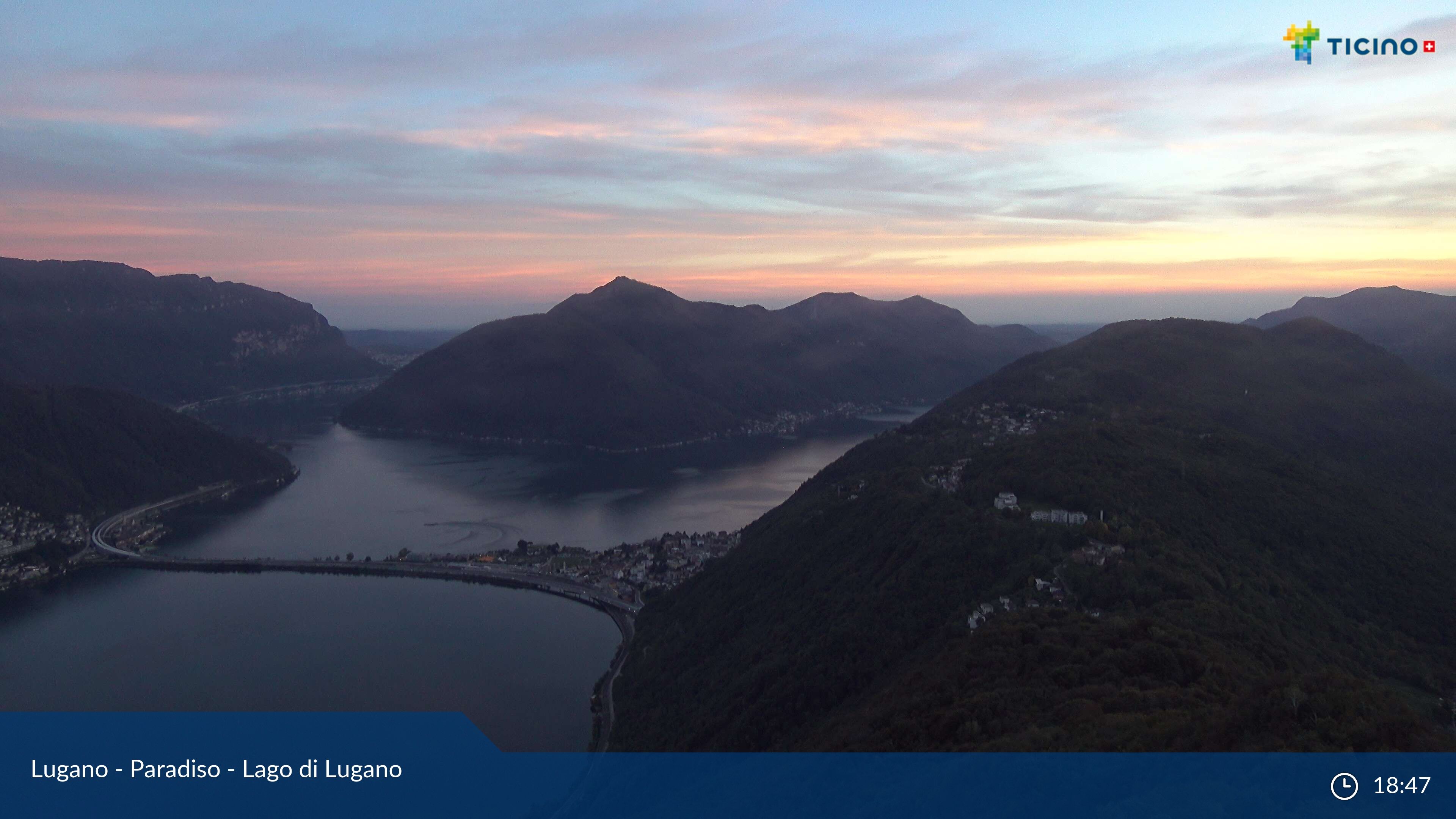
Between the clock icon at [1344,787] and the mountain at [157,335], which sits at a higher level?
the mountain at [157,335]

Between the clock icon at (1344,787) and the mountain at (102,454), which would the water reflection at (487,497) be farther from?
the clock icon at (1344,787)

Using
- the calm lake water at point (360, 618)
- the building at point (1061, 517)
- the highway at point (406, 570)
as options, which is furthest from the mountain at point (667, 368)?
the building at point (1061, 517)

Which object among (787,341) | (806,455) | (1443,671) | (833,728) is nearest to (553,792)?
(833,728)

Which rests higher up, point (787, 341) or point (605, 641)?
point (787, 341)

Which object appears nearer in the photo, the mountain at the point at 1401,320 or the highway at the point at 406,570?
the highway at the point at 406,570

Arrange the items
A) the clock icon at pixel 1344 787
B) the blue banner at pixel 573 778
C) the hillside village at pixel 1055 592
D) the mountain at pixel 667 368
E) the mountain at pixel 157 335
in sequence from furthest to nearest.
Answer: the mountain at pixel 157 335 → the mountain at pixel 667 368 → the hillside village at pixel 1055 592 → the blue banner at pixel 573 778 → the clock icon at pixel 1344 787

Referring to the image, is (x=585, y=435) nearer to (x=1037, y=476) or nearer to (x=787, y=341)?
(x=787, y=341)

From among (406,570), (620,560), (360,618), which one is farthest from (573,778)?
(406,570)
